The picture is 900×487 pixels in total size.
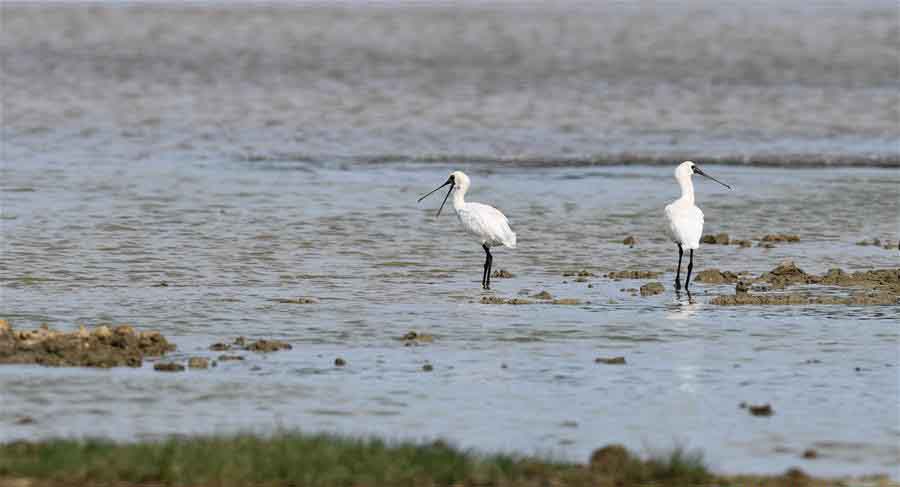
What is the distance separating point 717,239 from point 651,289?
417cm

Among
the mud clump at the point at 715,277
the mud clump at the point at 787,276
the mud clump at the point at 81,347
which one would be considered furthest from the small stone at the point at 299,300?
the mud clump at the point at 787,276

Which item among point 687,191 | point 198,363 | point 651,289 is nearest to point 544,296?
point 651,289

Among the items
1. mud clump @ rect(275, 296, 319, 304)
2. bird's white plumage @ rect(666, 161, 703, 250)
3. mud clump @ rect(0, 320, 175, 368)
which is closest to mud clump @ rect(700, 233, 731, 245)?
bird's white plumage @ rect(666, 161, 703, 250)

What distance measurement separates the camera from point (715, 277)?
59.4 ft

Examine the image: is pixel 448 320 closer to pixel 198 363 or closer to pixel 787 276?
pixel 198 363

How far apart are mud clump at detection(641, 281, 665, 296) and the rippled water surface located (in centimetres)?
27

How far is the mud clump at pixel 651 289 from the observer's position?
17.2 m

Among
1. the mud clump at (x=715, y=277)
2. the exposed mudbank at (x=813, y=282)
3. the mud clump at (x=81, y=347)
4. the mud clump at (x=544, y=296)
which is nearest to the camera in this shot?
the mud clump at (x=81, y=347)

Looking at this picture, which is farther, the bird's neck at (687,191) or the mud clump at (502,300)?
the bird's neck at (687,191)

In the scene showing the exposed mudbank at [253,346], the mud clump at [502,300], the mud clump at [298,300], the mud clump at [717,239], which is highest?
the mud clump at [717,239]

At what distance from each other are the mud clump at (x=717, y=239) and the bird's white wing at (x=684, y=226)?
2.62 meters

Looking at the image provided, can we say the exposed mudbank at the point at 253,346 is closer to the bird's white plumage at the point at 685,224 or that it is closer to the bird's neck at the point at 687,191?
the bird's white plumage at the point at 685,224

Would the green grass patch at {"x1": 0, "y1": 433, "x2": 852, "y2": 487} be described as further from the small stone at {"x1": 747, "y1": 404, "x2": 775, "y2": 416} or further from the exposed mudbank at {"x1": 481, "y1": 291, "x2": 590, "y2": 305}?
the exposed mudbank at {"x1": 481, "y1": 291, "x2": 590, "y2": 305}

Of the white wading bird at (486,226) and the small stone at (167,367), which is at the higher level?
the white wading bird at (486,226)
